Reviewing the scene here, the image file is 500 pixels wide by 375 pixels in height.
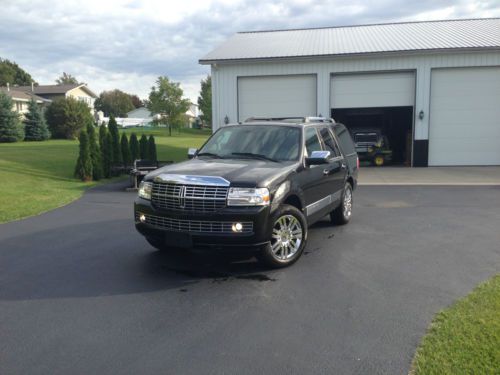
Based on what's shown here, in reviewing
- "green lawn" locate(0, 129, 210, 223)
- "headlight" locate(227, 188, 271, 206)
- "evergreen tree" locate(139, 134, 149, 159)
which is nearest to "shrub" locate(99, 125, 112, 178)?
"green lawn" locate(0, 129, 210, 223)

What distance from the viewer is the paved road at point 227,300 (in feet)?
11.3

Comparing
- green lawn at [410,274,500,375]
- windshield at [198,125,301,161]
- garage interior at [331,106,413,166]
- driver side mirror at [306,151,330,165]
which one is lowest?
green lawn at [410,274,500,375]

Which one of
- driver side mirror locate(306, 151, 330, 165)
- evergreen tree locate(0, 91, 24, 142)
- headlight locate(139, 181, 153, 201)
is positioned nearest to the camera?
headlight locate(139, 181, 153, 201)

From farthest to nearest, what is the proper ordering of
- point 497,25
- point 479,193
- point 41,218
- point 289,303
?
point 497,25
point 479,193
point 41,218
point 289,303

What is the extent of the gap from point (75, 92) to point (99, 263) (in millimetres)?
78748

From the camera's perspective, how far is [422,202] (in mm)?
10375

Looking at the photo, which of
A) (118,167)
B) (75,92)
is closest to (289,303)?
(118,167)

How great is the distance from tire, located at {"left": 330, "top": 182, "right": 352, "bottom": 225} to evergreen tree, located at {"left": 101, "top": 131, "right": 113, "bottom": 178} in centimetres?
994

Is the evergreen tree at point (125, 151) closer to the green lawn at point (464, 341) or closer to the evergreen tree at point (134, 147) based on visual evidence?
the evergreen tree at point (134, 147)

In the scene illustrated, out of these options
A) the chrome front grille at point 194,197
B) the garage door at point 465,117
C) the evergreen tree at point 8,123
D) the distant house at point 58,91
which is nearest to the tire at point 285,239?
the chrome front grille at point 194,197

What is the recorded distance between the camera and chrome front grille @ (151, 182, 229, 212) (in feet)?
16.7

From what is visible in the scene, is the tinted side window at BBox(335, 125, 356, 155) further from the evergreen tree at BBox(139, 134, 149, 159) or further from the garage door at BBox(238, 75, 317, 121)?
the evergreen tree at BBox(139, 134, 149, 159)

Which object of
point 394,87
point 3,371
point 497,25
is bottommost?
point 3,371

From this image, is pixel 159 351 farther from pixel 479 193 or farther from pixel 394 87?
pixel 394 87
